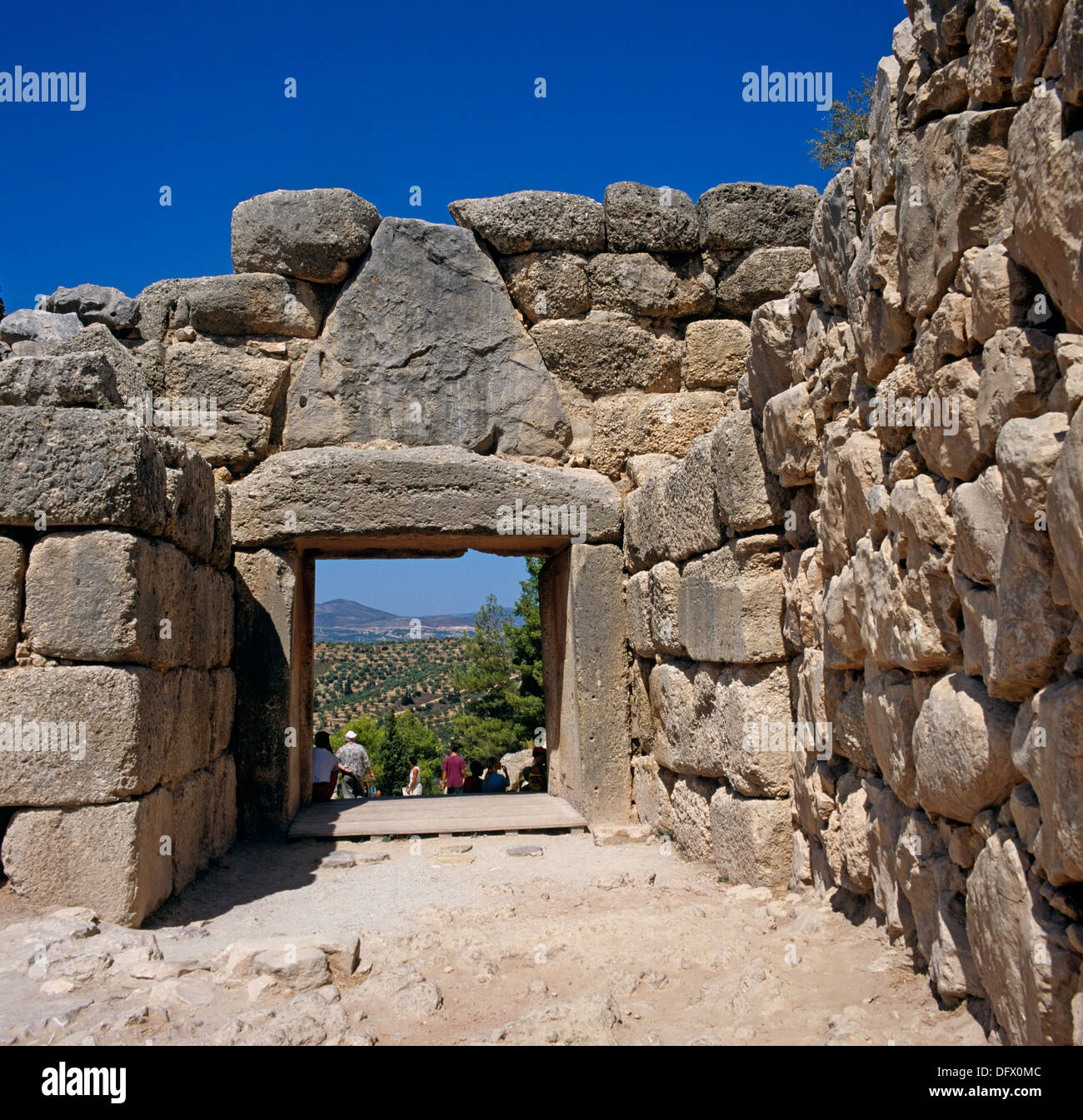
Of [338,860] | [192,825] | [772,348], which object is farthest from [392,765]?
[772,348]

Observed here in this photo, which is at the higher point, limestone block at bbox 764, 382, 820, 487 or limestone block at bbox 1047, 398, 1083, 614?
limestone block at bbox 764, 382, 820, 487

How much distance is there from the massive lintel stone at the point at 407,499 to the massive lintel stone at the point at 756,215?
1871 millimetres

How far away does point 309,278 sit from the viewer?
5.98 metres

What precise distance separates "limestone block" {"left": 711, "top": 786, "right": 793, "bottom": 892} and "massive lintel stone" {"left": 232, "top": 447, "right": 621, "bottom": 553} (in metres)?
2.20

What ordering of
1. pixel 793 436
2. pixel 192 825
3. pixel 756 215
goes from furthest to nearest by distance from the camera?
pixel 756 215
pixel 192 825
pixel 793 436

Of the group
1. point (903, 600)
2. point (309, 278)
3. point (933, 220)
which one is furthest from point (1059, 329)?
point (309, 278)

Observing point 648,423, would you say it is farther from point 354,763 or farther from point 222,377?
point 354,763

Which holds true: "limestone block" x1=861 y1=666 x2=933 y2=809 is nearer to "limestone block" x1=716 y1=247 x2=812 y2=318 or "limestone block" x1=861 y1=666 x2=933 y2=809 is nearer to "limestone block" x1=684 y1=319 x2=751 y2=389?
"limestone block" x1=684 y1=319 x2=751 y2=389

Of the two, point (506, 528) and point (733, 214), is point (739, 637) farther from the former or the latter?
point (733, 214)

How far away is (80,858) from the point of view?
3531 mm

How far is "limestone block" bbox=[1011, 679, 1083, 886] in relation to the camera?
5.75ft

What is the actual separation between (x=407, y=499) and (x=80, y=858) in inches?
107

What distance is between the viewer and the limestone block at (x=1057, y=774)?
5.75ft

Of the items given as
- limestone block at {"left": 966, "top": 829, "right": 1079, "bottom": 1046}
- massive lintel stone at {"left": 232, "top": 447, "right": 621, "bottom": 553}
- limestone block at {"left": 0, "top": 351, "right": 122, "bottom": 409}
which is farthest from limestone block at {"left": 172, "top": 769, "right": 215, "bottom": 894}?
limestone block at {"left": 966, "top": 829, "right": 1079, "bottom": 1046}
